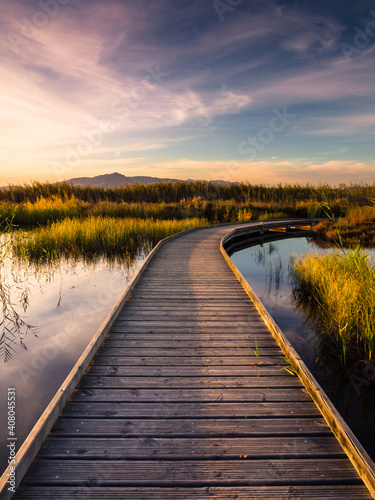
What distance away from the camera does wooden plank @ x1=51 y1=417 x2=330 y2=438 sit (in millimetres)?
1929

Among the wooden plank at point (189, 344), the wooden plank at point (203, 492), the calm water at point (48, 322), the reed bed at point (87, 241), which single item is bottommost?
the calm water at point (48, 322)

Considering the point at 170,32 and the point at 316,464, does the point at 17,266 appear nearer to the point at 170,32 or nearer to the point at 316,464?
the point at 316,464

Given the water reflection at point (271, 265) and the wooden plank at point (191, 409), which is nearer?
the wooden plank at point (191, 409)

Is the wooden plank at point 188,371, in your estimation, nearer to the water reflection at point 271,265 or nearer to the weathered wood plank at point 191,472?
the weathered wood plank at point 191,472

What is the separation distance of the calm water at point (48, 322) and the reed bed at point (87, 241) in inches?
27.1

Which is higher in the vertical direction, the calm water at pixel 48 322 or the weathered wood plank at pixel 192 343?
the weathered wood plank at pixel 192 343

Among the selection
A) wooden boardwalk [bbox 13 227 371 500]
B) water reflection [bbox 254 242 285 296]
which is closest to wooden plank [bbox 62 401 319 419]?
wooden boardwalk [bbox 13 227 371 500]

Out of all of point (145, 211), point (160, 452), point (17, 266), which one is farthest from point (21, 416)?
point (145, 211)

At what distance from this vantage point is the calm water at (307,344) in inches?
112

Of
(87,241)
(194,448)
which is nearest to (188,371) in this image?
(194,448)

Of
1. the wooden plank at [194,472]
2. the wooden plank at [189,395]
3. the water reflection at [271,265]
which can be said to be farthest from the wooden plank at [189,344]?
the water reflection at [271,265]

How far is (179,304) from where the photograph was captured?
14.4 feet

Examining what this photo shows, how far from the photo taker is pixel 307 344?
4.25 m

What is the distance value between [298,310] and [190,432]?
4.23 meters
